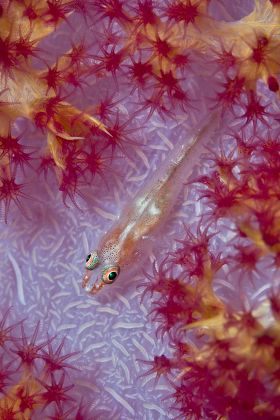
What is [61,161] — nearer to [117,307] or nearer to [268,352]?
[117,307]

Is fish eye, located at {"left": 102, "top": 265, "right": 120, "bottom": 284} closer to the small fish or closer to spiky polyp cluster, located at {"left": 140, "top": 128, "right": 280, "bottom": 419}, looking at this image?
the small fish

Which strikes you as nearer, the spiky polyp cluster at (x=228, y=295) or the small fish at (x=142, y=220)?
the spiky polyp cluster at (x=228, y=295)

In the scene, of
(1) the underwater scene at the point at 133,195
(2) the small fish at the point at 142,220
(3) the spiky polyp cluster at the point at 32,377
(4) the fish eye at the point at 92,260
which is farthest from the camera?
(4) the fish eye at the point at 92,260

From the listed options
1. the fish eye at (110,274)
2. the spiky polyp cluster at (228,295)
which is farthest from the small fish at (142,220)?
the spiky polyp cluster at (228,295)

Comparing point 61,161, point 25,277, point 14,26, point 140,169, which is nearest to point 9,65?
point 14,26

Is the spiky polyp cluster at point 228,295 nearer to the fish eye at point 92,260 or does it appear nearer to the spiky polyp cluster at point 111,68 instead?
the spiky polyp cluster at point 111,68

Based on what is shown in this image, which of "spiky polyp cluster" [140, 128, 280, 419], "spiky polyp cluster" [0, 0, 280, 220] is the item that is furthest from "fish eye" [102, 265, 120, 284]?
"spiky polyp cluster" [0, 0, 280, 220]
